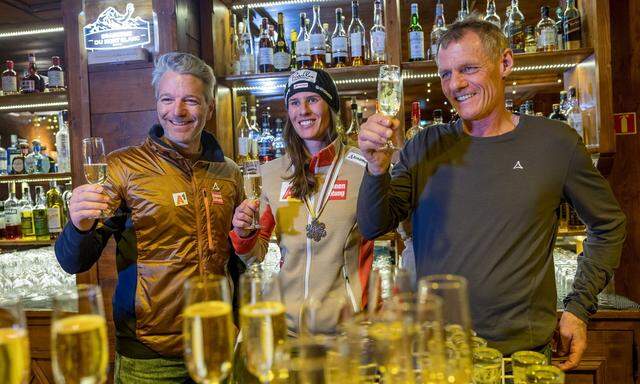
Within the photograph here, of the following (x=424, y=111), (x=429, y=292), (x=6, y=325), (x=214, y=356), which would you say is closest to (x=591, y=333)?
(x=424, y=111)

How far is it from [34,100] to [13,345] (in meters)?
2.85

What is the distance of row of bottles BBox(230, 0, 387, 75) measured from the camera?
2.71 meters

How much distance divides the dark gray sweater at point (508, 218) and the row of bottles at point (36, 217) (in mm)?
2298

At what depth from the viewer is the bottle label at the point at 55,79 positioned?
3100mm

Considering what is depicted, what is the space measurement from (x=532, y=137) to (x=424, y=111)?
1.96m

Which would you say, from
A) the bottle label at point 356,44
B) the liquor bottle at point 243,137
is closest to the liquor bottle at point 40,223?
the liquor bottle at point 243,137

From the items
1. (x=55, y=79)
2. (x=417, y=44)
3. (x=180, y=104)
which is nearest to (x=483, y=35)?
(x=180, y=104)

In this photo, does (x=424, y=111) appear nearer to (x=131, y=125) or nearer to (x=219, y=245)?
(x=131, y=125)

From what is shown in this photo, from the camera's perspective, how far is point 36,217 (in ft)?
10.1

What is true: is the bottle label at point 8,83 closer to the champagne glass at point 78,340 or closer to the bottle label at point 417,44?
the bottle label at point 417,44

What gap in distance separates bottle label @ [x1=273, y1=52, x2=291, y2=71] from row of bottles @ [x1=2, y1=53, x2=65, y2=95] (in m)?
1.39

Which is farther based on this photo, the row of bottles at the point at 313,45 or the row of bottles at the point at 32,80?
the row of bottles at the point at 32,80

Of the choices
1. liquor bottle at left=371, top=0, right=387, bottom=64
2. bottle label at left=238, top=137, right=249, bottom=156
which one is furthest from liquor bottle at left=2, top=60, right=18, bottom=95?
liquor bottle at left=371, top=0, right=387, bottom=64

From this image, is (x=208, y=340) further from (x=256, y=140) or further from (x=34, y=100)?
(x=34, y=100)
